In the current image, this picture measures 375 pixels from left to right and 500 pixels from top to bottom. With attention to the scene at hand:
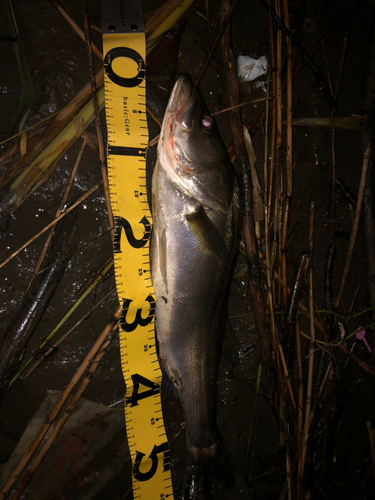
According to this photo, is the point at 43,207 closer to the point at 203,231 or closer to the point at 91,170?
the point at 91,170

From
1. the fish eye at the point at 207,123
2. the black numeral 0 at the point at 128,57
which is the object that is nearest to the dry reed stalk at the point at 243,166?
the fish eye at the point at 207,123

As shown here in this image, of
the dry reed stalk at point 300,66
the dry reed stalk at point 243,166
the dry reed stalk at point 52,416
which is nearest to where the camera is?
the dry reed stalk at point 52,416

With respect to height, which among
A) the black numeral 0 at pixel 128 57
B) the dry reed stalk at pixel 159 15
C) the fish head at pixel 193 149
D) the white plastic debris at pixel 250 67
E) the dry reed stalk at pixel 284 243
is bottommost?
the dry reed stalk at pixel 284 243

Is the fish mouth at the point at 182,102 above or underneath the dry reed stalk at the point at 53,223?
above

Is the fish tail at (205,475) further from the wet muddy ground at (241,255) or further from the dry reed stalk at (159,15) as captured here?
the dry reed stalk at (159,15)

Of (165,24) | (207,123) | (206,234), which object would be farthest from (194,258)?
(165,24)

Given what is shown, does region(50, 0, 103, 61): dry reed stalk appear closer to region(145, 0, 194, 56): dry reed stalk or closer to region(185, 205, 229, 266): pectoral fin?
region(145, 0, 194, 56): dry reed stalk

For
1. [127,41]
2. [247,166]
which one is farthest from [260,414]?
[127,41]
